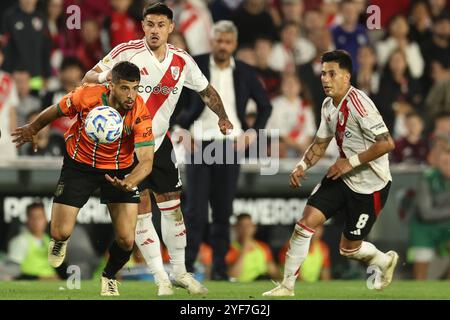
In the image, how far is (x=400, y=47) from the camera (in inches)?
768

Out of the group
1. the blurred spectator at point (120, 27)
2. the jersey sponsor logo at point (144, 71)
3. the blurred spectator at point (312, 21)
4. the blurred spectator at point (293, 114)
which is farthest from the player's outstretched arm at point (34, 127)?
the blurred spectator at point (312, 21)

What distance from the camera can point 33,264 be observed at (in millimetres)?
14906

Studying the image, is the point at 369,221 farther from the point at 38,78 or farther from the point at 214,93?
the point at 38,78

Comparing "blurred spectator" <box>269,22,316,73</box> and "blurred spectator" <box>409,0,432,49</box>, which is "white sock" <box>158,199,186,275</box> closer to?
"blurred spectator" <box>269,22,316,73</box>

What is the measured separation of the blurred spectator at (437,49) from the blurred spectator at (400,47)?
0.34 feet

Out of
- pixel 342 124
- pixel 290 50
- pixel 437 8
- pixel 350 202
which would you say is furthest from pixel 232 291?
pixel 437 8

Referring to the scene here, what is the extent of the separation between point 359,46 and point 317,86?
3.17 ft

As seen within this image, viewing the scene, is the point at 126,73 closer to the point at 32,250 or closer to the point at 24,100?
the point at 32,250

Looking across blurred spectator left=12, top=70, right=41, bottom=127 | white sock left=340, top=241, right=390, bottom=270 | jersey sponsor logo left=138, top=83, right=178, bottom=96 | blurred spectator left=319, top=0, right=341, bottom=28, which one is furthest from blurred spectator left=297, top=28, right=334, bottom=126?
jersey sponsor logo left=138, top=83, right=178, bottom=96

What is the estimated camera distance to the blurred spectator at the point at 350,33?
18797 millimetres

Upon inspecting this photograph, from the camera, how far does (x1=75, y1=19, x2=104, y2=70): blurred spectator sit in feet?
58.4

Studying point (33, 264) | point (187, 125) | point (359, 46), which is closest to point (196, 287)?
point (187, 125)

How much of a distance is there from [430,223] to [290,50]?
4.28m

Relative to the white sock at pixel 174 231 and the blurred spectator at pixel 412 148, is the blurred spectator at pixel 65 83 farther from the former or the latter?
the white sock at pixel 174 231
